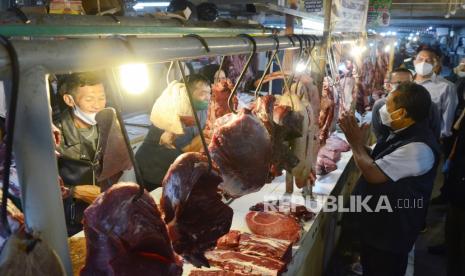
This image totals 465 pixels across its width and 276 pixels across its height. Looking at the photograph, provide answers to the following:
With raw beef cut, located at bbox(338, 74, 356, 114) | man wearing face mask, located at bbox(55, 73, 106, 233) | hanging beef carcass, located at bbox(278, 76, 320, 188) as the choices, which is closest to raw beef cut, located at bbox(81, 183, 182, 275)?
hanging beef carcass, located at bbox(278, 76, 320, 188)

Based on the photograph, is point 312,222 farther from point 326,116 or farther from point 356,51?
point 356,51

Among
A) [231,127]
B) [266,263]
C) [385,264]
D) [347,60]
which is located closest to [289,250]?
[266,263]

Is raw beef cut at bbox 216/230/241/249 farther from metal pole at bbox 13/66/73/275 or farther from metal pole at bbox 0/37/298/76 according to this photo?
metal pole at bbox 13/66/73/275

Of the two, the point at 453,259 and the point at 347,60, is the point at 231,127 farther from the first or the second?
the point at 347,60

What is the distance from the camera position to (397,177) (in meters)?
3.42

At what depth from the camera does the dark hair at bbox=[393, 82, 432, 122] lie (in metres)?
3.37

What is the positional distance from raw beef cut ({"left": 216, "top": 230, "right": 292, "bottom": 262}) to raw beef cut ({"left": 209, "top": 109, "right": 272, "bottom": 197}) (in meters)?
Result: 0.76

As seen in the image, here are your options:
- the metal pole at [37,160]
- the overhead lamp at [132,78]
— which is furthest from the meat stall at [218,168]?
the overhead lamp at [132,78]

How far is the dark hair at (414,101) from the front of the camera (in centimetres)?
337

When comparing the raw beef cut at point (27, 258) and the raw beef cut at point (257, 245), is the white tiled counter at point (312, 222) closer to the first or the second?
the raw beef cut at point (257, 245)

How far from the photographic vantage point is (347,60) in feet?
21.7

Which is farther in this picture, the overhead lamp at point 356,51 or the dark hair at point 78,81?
the overhead lamp at point 356,51

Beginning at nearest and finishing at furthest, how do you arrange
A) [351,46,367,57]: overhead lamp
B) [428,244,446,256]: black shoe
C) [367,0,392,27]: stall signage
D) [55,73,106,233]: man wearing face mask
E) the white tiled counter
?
the white tiled counter → [55,73,106,233]: man wearing face mask → [428,244,446,256]: black shoe → [351,46,367,57]: overhead lamp → [367,0,392,27]: stall signage

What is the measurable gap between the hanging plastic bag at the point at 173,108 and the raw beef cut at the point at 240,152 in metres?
0.60
